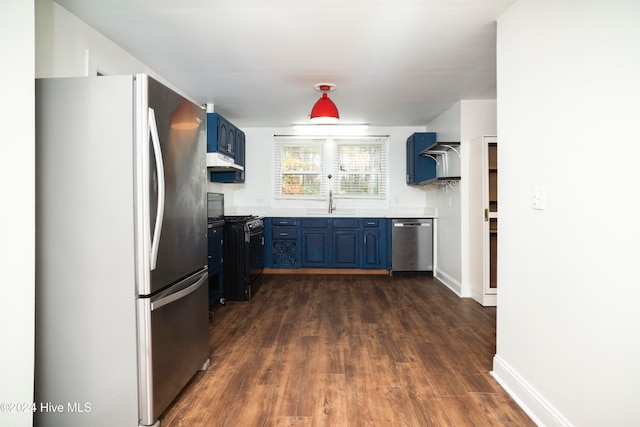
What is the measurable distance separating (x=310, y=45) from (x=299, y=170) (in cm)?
326

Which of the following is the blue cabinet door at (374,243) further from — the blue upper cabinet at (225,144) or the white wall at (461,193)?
the blue upper cabinet at (225,144)

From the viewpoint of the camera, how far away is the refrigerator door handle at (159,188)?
162 cm

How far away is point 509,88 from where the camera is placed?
6.92ft

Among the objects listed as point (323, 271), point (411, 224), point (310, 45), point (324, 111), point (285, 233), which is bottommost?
point (323, 271)

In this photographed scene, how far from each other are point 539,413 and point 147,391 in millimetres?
1910

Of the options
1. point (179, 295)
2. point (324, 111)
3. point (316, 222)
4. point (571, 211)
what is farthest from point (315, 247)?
point (571, 211)

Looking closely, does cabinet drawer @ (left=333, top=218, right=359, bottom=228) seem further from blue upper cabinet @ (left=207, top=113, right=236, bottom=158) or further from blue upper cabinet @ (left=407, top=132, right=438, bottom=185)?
blue upper cabinet @ (left=207, top=113, right=236, bottom=158)

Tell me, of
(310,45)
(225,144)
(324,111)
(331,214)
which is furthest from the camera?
(331,214)

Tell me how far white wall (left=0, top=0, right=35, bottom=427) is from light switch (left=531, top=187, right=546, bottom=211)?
7.68 ft

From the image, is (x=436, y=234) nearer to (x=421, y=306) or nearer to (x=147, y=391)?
(x=421, y=306)

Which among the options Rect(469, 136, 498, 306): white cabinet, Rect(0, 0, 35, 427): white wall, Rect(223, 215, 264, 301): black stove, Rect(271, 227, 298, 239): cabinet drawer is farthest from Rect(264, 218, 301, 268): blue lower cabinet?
Rect(0, 0, 35, 427): white wall

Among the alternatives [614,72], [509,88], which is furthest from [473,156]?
[614,72]

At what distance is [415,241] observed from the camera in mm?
5223

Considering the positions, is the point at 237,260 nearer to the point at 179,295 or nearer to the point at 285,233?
the point at 285,233
